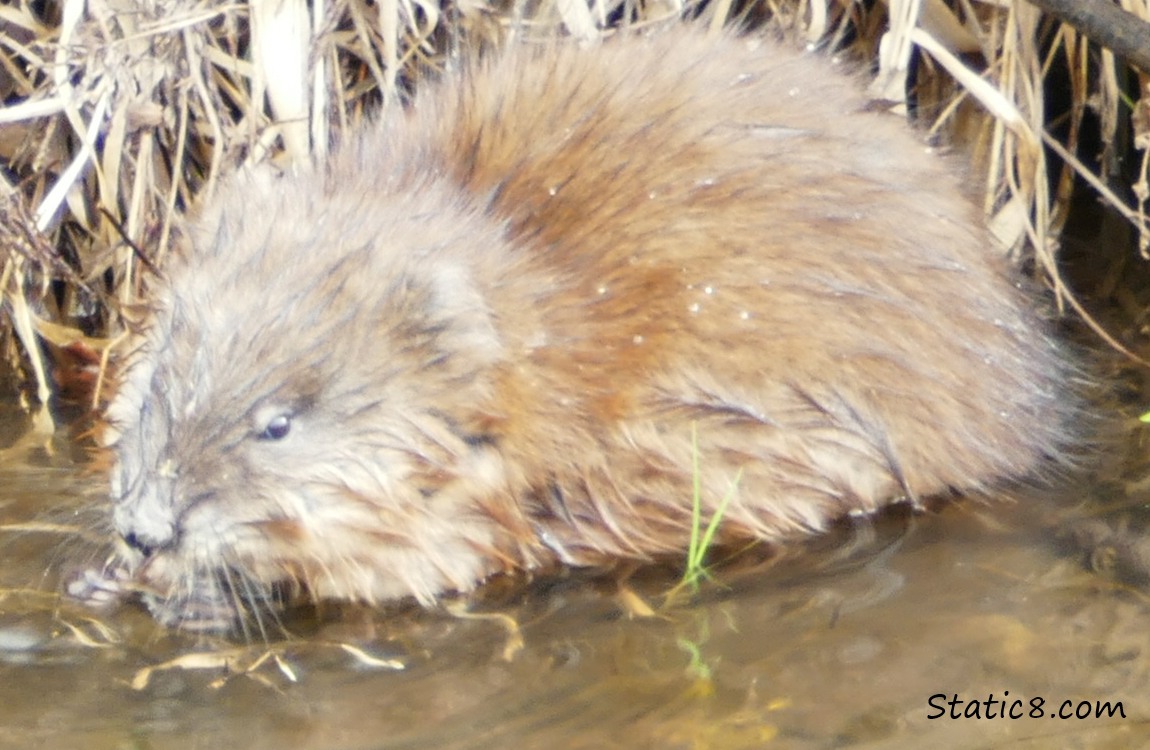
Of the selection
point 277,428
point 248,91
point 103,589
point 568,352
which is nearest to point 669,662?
point 568,352

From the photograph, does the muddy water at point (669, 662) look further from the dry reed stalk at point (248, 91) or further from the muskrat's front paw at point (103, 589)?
the dry reed stalk at point (248, 91)

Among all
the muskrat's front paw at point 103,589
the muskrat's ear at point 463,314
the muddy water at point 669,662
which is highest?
the muskrat's ear at point 463,314

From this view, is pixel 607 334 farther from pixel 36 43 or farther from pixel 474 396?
pixel 36 43

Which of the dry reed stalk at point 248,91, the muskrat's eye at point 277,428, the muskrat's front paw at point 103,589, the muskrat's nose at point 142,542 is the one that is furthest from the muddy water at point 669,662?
the dry reed stalk at point 248,91

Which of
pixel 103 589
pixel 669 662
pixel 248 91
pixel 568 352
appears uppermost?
pixel 248 91

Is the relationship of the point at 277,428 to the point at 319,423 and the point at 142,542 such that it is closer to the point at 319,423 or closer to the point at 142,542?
the point at 319,423

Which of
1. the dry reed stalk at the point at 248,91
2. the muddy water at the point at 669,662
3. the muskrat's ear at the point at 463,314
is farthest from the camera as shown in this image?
the dry reed stalk at the point at 248,91

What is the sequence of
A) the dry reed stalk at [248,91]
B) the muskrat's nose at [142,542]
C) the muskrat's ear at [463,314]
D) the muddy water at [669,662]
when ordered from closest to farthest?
the muddy water at [669,662]
the muskrat's nose at [142,542]
the muskrat's ear at [463,314]
the dry reed stalk at [248,91]
